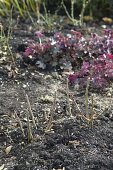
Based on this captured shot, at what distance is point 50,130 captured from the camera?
347 centimetres

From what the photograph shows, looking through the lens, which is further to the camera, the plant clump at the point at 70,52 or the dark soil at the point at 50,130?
the plant clump at the point at 70,52

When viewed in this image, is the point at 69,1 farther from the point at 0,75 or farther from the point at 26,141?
the point at 26,141

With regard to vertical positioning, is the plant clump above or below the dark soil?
above

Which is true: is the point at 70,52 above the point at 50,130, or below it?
above

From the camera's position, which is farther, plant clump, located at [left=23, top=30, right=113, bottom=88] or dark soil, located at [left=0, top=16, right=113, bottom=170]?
plant clump, located at [left=23, top=30, right=113, bottom=88]

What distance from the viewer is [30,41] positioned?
15.6ft

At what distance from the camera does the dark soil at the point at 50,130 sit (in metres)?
3.15

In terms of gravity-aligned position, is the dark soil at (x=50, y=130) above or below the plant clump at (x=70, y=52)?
below

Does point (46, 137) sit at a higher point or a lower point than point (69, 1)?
lower

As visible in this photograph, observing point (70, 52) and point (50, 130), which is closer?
point (50, 130)

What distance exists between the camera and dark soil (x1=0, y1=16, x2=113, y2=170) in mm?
3152

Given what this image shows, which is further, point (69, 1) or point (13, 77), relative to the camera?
point (69, 1)

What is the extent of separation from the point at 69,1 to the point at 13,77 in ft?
5.84

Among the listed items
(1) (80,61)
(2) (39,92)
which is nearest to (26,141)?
(2) (39,92)
